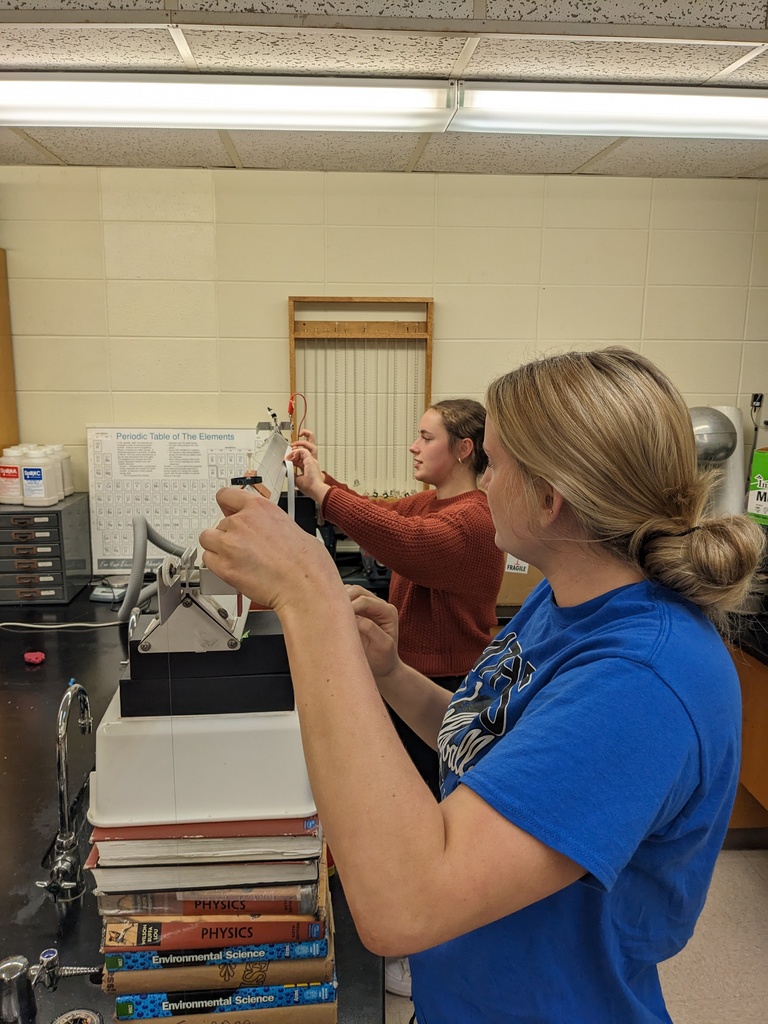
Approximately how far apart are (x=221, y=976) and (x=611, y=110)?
2.38 m

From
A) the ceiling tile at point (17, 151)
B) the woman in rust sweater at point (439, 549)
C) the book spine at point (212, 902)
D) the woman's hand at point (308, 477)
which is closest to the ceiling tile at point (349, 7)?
the woman in rust sweater at point (439, 549)

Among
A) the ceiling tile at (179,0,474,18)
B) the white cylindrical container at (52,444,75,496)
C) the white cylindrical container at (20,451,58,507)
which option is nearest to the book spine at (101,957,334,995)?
the ceiling tile at (179,0,474,18)

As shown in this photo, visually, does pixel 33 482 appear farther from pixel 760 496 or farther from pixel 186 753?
pixel 760 496

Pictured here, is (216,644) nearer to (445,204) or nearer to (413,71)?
(413,71)

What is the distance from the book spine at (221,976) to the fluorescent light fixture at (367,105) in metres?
2.05

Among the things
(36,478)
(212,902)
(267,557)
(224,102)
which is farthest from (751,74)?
(36,478)

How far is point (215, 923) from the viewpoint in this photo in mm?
947

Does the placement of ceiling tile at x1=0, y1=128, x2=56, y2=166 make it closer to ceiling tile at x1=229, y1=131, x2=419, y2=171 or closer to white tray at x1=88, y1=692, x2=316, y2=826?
ceiling tile at x1=229, y1=131, x2=419, y2=171

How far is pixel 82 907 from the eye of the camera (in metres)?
1.12

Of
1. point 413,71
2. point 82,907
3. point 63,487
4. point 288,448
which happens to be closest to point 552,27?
point 413,71

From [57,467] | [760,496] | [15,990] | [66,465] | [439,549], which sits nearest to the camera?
[15,990]

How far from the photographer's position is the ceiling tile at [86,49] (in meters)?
1.75

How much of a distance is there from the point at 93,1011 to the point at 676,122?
8.59ft

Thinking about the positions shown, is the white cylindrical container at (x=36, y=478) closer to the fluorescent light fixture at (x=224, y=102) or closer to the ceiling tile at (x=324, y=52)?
the fluorescent light fixture at (x=224, y=102)
